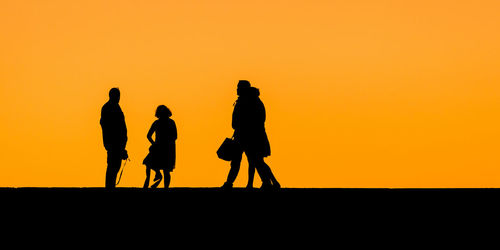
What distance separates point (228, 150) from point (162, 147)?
2.39 metres

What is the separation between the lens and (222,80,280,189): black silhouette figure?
1767 cm

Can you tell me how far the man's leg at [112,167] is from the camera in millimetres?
17812

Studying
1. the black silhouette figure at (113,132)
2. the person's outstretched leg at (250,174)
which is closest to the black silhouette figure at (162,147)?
the black silhouette figure at (113,132)

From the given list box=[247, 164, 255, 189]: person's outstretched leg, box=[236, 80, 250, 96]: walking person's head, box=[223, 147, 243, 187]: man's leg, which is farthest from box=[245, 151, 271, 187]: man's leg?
box=[236, 80, 250, 96]: walking person's head

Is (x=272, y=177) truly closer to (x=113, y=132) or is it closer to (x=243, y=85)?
(x=243, y=85)

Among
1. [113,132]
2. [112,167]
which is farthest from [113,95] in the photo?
[112,167]

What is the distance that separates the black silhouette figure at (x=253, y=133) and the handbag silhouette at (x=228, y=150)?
0.08 metres

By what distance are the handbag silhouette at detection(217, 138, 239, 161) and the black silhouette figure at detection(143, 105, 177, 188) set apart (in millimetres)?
1954

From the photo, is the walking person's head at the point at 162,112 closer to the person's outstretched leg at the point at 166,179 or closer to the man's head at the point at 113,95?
the person's outstretched leg at the point at 166,179

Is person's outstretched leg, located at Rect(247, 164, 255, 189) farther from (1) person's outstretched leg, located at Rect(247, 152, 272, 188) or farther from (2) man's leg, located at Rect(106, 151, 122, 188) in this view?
(2) man's leg, located at Rect(106, 151, 122, 188)

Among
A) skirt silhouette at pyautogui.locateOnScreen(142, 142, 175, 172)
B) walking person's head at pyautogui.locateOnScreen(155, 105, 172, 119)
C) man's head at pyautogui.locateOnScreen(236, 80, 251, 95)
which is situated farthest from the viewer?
skirt silhouette at pyautogui.locateOnScreen(142, 142, 175, 172)
